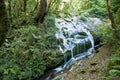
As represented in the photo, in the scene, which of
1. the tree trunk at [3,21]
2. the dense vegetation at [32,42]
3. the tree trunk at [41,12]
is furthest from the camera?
the tree trunk at [41,12]

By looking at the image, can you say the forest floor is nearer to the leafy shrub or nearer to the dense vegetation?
the dense vegetation

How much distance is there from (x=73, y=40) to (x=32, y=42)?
329cm

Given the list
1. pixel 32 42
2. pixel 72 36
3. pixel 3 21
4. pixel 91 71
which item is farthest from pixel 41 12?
pixel 3 21

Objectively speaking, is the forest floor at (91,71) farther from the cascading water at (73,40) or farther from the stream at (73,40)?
the cascading water at (73,40)

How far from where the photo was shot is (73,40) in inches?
487

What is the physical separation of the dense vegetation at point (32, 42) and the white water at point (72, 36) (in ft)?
1.43

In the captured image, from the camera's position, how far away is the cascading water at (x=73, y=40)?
437 inches

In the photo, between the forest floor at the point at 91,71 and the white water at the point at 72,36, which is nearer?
the forest floor at the point at 91,71

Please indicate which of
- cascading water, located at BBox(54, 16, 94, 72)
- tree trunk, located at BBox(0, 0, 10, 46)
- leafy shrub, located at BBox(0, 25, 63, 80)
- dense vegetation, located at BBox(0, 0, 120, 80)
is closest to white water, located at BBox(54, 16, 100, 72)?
cascading water, located at BBox(54, 16, 94, 72)

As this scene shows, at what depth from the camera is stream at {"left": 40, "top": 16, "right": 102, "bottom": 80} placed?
10656mm

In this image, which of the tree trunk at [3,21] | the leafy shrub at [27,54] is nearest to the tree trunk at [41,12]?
the leafy shrub at [27,54]

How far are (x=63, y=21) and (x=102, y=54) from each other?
510 centimetres

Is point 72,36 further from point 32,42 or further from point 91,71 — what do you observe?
point 91,71

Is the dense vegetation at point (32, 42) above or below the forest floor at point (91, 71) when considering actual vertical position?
above
